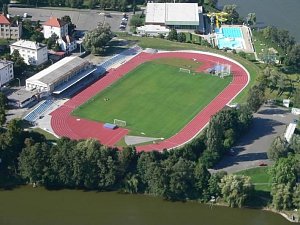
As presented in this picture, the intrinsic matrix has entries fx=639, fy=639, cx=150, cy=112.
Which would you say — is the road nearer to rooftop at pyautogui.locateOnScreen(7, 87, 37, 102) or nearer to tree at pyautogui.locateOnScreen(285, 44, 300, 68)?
tree at pyautogui.locateOnScreen(285, 44, 300, 68)

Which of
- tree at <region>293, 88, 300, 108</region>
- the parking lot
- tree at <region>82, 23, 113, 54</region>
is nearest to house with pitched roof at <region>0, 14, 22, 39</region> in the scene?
the parking lot

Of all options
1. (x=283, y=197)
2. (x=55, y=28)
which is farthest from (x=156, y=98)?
(x=283, y=197)

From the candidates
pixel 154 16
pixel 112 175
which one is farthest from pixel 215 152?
pixel 154 16

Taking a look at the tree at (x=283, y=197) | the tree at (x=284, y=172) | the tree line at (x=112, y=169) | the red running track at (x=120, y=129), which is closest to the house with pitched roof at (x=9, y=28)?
the red running track at (x=120, y=129)

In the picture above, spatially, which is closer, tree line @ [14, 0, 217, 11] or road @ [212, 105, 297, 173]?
road @ [212, 105, 297, 173]

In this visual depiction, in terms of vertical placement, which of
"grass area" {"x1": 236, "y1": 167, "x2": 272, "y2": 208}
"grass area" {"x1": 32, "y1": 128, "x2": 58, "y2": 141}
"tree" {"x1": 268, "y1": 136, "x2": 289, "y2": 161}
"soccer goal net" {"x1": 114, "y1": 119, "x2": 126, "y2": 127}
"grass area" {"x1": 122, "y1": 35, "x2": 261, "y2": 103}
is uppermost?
"grass area" {"x1": 122, "y1": 35, "x2": 261, "y2": 103}

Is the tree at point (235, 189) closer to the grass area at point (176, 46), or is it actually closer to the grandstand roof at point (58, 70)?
the grandstand roof at point (58, 70)

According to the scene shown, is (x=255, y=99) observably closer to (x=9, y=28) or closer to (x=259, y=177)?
(x=259, y=177)
